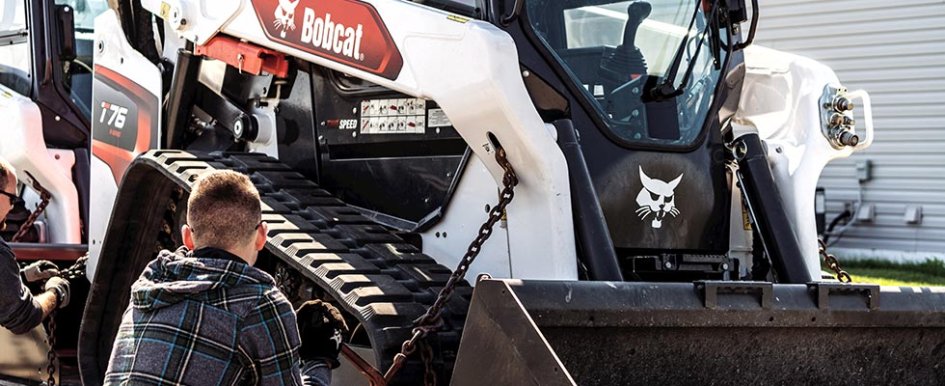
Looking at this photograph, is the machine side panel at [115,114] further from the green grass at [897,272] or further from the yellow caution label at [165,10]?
the green grass at [897,272]

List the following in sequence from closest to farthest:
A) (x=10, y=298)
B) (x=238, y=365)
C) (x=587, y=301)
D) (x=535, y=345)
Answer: (x=238, y=365)
(x=535, y=345)
(x=587, y=301)
(x=10, y=298)

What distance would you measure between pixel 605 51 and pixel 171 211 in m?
2.13

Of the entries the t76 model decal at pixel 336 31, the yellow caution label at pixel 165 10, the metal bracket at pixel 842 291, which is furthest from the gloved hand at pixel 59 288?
the metal bracket at pixel 842 291

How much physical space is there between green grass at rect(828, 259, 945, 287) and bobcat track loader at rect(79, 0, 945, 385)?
5551mm

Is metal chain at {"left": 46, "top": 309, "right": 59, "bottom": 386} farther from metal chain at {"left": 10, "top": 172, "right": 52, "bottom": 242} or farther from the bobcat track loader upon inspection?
metal chain at {"left": 10, "top": 172, "right": 52, "bottom": 242}

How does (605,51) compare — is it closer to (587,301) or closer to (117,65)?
(587,301)

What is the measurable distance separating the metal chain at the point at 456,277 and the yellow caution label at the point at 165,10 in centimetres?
219

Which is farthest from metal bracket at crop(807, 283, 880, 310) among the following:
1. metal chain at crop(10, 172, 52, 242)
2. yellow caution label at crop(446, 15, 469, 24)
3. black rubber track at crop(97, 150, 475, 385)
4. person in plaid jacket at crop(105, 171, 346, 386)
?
metal chain at crop(10, 172, 52, 242)

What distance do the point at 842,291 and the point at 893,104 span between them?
9.52 metres

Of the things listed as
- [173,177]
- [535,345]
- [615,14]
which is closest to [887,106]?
[615,14]

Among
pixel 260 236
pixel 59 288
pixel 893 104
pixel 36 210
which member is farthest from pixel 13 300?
pixel 893 104

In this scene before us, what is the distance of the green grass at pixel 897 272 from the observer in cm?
1195

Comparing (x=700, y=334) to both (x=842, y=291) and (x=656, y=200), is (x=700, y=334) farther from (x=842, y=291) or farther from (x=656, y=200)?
(x=656, y=200)

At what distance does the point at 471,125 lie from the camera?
5.28 meters
